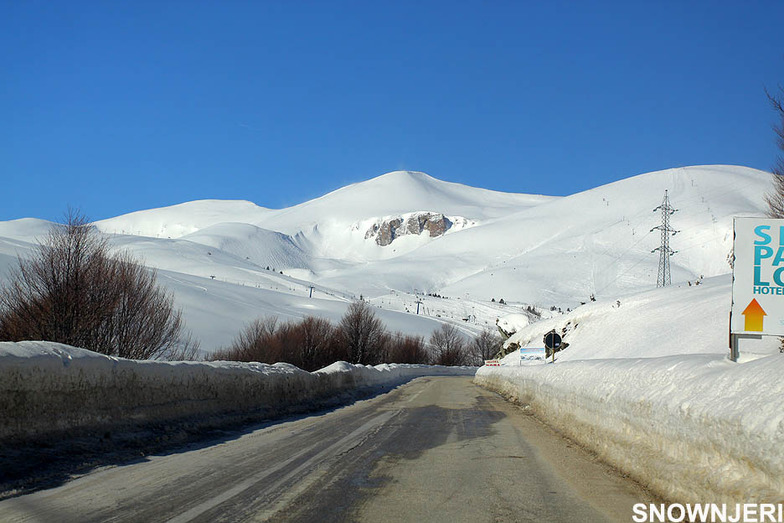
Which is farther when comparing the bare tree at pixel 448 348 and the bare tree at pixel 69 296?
the bare tree at pixel 448 348

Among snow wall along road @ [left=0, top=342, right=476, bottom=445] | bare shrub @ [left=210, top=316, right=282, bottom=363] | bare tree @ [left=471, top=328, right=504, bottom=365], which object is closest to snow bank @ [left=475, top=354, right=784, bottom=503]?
snow wall along road @ [left=0, top=342, right=476, bottom=445]

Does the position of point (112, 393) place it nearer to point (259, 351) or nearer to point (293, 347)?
point (259, 351)

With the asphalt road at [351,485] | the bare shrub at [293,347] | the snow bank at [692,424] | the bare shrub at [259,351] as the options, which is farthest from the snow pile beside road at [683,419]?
the bare shrub at [293,347]

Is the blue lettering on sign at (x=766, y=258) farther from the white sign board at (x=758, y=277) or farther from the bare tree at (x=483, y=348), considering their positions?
the bare tree at (x=483, y=348)

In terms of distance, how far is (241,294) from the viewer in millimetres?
136750

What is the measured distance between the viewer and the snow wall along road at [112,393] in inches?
348

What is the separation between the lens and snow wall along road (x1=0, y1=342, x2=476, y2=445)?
8836 mm

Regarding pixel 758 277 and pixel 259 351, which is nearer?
pixel 758 277

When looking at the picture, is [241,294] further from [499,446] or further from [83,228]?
[499,446]

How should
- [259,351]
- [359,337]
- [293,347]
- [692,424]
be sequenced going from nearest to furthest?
[692,424] < [259,351] < [293,347] < [359,337]

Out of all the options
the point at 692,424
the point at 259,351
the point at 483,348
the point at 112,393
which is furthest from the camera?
the point at 483,348

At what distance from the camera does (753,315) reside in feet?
26.8

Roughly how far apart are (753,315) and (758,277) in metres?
0.47

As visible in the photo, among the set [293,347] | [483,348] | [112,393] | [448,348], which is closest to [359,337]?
[293,347]
